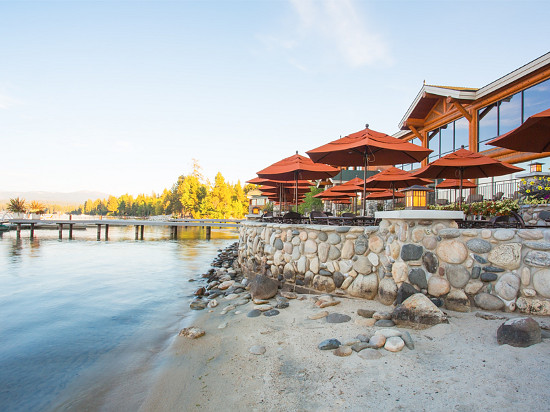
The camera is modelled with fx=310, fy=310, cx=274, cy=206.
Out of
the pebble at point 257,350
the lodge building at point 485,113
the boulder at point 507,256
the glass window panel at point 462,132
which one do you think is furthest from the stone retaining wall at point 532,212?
the glass window panel at point 462,132

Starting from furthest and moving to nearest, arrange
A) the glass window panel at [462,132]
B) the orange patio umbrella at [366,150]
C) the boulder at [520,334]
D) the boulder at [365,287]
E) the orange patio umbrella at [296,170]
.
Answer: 1. the glass window panel at [462,132]
2. the orange patio umbrella at [296,170]
3. the orange patio umbrella at [366,150]
4. the boulder at [365,287]
5. the boulder at [520,334]

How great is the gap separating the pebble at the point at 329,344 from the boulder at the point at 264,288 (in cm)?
275

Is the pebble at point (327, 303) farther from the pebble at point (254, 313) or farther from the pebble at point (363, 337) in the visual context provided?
the pebble at point (363, 337)

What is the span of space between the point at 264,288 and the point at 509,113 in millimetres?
13239

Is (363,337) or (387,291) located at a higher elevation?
(387,291)

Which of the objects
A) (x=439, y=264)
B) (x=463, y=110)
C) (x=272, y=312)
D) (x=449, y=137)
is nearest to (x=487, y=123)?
(x=463, y=110)

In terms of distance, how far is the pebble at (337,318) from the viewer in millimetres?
4725

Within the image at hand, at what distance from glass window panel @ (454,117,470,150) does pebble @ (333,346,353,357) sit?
1507 cm

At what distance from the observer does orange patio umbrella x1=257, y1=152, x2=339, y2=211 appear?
9139mm

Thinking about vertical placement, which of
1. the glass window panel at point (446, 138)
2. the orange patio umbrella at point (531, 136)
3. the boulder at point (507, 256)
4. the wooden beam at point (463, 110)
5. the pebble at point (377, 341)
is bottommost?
the pebble at point (377, 341)

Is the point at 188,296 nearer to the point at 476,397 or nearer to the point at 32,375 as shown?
the point at 32,375

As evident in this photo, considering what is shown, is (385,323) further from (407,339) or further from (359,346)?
(359,346)

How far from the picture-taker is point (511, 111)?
1300cm

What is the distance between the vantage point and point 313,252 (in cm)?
656
